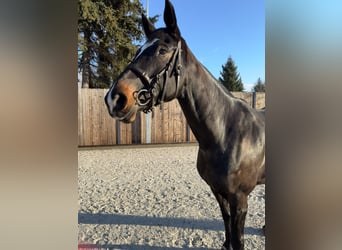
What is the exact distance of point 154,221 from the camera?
3383mm

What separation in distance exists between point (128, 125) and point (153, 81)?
6953 mm

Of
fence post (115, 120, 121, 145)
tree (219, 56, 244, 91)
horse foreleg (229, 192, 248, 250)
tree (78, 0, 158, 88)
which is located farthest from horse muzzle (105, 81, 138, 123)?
tree (219, 56, 244, 91)

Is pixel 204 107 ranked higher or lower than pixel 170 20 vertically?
lower

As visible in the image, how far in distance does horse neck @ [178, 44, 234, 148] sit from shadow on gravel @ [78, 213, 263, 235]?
5.68ft

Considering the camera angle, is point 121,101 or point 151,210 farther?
point 151,210

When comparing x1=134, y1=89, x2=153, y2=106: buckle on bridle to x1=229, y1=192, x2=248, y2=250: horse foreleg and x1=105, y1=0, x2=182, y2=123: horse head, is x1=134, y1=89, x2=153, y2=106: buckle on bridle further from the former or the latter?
x1=229, y1=192, x2=248, y2=250: horse foreleg

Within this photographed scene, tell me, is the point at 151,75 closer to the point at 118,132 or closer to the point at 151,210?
the point at 151,210

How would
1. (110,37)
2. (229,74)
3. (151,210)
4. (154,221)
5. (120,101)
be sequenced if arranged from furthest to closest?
(229,74)
(110,37)
(151,210)
(154,221)
(120,101)

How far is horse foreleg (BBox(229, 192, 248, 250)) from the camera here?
6.14 ft

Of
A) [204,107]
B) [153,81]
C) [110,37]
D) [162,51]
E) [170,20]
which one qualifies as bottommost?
[204,107]

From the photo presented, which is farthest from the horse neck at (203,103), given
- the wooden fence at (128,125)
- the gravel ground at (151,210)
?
the wooden fence at (128,125)

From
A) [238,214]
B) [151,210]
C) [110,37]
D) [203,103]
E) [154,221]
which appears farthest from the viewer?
[110,37]

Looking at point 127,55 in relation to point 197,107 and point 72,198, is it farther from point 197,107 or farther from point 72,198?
point 72,198

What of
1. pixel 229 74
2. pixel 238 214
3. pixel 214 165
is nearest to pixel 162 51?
pixel 214 165
